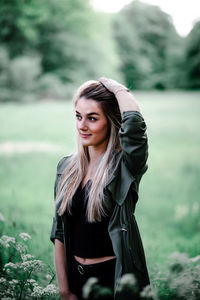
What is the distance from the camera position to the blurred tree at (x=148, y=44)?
1388 centimetres

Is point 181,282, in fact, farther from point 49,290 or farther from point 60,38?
point 60,38

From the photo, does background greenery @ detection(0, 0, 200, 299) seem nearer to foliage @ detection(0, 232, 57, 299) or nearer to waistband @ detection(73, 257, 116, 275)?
foliage @ detection(0, 232, 57, 299)

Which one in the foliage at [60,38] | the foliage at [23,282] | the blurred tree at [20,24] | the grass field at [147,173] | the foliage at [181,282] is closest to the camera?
the foliage at [181,282]

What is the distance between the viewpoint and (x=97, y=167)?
202 cm

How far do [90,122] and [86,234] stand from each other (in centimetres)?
66

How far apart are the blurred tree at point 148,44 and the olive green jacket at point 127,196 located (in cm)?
1230

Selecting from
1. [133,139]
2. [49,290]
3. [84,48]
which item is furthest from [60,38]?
[49,290]

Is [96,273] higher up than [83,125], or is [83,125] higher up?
[83,125]

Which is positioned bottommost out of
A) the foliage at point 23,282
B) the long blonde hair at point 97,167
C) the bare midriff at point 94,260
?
the foliage at point 23,282

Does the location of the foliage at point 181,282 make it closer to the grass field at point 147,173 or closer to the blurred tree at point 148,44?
the grass field at point 147,173

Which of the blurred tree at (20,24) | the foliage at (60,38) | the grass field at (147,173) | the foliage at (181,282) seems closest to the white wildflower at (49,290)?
the foliage at (181,282)

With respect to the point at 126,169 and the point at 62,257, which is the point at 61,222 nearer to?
the point at 62,257

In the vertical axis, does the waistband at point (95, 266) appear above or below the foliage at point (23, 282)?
above

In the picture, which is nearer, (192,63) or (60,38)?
(192,63)
